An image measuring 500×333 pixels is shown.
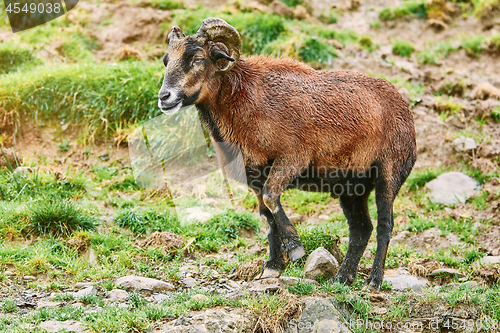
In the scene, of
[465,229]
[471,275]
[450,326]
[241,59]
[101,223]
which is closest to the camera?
[450,326]

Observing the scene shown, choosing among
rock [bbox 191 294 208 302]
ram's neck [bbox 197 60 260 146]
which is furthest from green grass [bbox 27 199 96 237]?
ram's neck [bbox 197 60 260 146]

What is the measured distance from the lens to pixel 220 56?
5672 millimetres

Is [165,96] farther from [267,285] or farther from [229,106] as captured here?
[267,285]

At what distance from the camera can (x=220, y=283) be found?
6848mm

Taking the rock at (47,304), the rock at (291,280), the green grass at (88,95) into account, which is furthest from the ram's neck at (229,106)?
the green grass at (88,95)

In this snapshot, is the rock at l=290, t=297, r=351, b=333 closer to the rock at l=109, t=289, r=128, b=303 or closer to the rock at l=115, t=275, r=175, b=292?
the rock at l=115, t=275, r=175, b=292

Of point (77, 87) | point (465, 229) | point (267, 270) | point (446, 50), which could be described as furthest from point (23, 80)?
point (446, 50)

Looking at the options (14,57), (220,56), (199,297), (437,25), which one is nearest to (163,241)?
(199,297)

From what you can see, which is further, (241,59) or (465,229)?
(465,229)

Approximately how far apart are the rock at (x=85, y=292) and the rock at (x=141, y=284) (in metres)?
0.31

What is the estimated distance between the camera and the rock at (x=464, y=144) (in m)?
10.4

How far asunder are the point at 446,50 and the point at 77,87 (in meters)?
9.44

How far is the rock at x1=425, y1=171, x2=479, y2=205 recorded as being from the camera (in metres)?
9.51

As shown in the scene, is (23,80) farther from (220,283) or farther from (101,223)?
(220,283)
